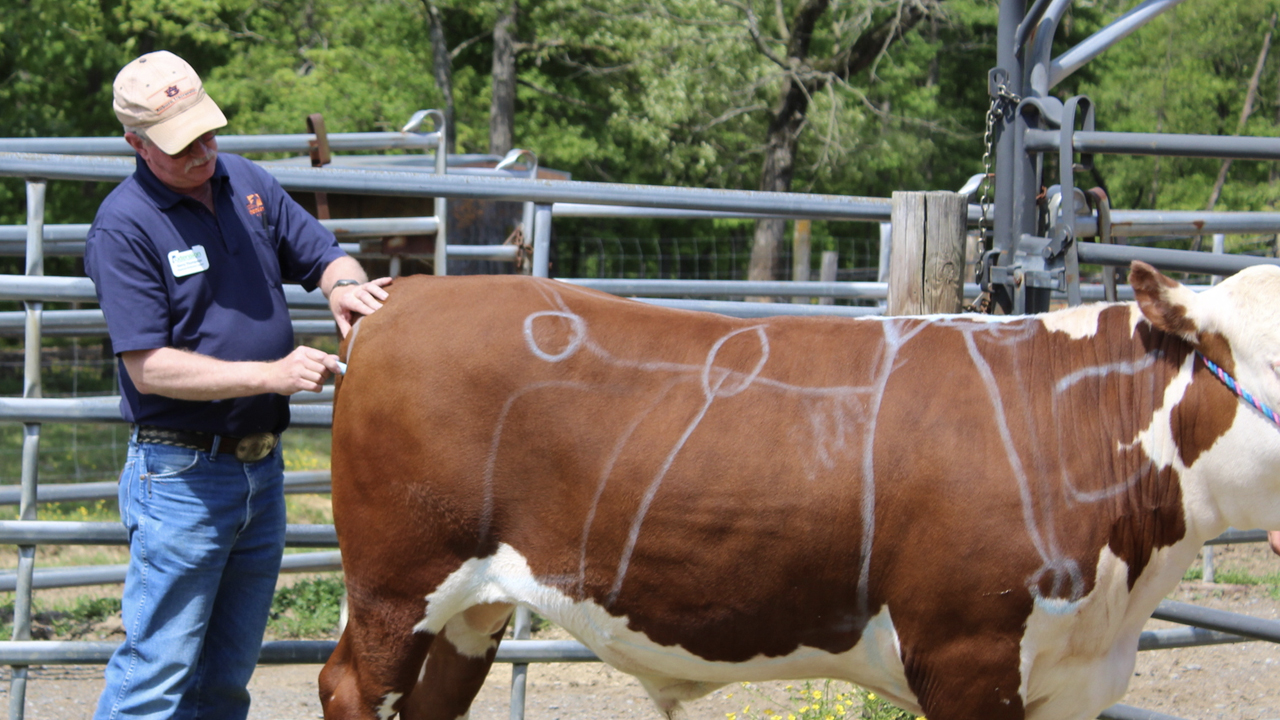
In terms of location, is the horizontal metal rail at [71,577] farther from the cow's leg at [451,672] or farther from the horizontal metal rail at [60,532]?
the cow's leg at [451,672]

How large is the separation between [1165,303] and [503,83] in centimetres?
1554

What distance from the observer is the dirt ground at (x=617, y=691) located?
13.8 feet

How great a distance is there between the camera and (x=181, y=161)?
259 centimetres

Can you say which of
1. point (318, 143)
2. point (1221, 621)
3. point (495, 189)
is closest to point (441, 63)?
point (318, 143)

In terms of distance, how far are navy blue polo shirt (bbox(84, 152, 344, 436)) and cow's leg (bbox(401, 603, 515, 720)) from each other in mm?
732

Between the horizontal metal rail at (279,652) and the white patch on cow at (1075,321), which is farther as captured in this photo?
the horizontal metal rail at (279,652)

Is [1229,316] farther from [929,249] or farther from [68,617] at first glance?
[68,617]

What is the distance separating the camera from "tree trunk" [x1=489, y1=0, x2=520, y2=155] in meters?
16.8

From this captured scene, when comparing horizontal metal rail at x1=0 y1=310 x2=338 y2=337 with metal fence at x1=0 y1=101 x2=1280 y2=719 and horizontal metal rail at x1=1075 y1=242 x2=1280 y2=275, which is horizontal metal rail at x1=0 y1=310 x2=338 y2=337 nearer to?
metal fence at x1=0 y1=101 x2=1280 y2=719

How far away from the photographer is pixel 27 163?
3.04 metres

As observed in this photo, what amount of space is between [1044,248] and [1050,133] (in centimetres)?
31

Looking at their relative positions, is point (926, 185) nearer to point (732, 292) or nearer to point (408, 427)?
point (732, 292)

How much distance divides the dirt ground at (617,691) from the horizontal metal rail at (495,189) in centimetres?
180

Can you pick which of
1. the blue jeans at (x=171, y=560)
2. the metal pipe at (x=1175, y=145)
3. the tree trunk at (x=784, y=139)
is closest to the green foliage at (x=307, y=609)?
the blue jeans at (x=171, y=560)
